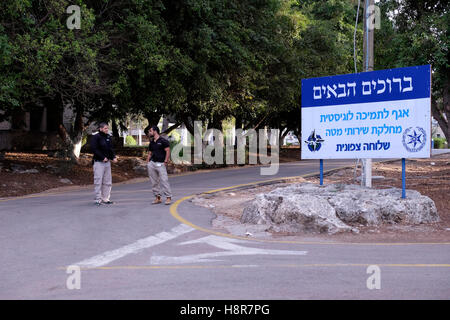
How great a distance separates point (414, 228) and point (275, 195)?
106 inches

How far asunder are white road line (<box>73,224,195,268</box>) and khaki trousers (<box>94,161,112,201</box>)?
3127 mm

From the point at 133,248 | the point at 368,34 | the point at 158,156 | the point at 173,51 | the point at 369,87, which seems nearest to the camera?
the point at 133,248

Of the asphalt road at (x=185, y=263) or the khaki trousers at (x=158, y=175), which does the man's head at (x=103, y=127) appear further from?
the asphalt road at (x=185, y=263)

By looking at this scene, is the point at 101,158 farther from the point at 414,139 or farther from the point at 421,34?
the point at 421,34

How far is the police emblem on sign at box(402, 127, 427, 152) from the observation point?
9.30 m

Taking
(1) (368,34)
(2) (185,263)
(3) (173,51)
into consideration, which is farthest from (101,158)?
(3) (173,51)

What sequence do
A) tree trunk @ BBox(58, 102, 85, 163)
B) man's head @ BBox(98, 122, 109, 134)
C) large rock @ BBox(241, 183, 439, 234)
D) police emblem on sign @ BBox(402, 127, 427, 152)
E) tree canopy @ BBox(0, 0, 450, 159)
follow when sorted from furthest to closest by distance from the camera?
tree trunk @ BBox(58, 102, 85, 163) < tree canopy @ BBox(0, 0, 450, 159) < man's head @ BBox(98, 122, 109, 134) < police emblem on sign @ BBox(402, 127, 427, 152) < large rock @ BBox(241, 183, 439, 234)

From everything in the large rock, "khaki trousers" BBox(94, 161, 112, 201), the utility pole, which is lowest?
the large rock

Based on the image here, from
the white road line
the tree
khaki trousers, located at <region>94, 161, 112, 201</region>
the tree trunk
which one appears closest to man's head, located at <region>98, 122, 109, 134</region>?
khaki trousers, located at <region>94, 161, 112, 201</region>

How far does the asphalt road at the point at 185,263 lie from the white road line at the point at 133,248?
14 millimetres

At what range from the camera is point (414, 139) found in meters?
9.45

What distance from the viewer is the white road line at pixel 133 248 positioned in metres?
6.17

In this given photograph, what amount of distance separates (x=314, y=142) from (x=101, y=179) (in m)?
5.14

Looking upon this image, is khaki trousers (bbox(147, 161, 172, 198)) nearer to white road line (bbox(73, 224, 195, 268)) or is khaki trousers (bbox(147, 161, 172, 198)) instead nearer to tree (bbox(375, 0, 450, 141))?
white road line (bbox(73, 224, 195, 268))
